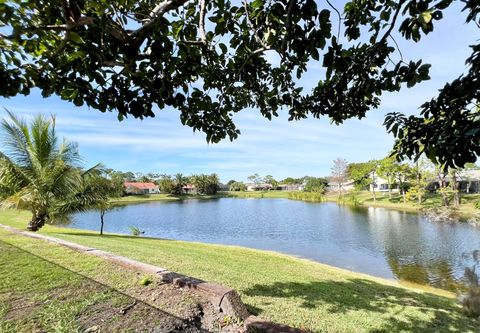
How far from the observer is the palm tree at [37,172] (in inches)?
370

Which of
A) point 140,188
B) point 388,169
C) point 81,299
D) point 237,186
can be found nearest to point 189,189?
point 140,188

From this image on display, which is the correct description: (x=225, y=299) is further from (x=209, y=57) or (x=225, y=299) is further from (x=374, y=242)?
(x=374, y=242)

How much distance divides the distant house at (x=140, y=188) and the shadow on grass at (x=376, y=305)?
6674cm

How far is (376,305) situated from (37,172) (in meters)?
10.2

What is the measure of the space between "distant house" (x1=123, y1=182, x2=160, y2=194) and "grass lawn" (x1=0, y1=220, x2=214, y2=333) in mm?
66253

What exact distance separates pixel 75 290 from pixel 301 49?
336cm

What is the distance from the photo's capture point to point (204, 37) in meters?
3.19

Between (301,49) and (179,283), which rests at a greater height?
(301,49)

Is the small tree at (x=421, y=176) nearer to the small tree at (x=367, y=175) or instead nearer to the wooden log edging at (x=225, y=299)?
the small tree at (x=367, y=175)

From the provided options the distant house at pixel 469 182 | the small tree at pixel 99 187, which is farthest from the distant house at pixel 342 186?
the small tree at pixel 99 187

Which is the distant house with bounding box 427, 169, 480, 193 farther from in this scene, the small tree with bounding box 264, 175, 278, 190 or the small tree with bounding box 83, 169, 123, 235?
the small tree with bounding box 264, 175, 278, 190

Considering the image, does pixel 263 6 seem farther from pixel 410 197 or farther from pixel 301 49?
pixel 410 197

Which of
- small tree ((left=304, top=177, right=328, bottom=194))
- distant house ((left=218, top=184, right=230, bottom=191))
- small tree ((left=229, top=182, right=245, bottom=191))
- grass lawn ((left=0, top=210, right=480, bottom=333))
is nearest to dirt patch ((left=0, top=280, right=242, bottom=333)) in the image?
grass lawn ((left=0, top=210, right=480, bottom=333))

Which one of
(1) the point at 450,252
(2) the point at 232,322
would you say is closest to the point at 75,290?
(2) the point at 232,322
